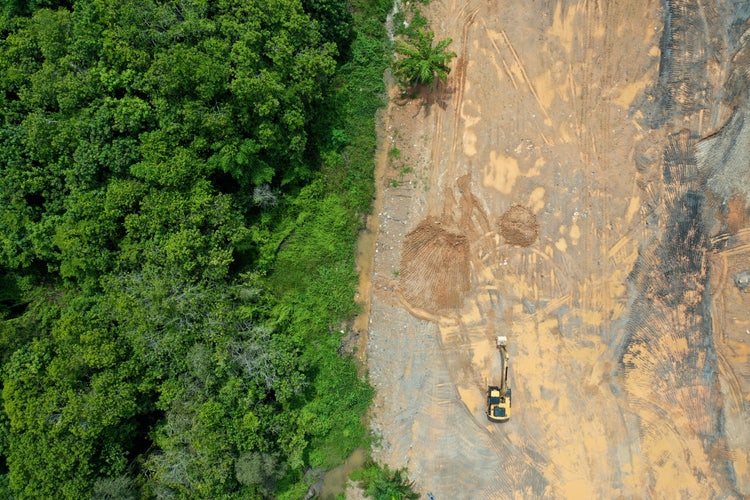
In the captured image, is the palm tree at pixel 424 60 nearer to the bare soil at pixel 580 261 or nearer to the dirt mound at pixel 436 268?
the bare soil at pixel 580 261

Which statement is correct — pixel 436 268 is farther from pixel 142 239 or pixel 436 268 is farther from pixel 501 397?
A: pixel 142 239

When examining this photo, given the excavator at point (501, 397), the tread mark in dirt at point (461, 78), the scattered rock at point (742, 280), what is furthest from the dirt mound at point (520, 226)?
the scattered rock at point (742, 280)

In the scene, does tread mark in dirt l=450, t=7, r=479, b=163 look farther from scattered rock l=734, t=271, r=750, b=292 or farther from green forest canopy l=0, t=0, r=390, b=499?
scattered rock l=734, t=271, r=750, b=292

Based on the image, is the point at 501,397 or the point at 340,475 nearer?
the point at 501,397

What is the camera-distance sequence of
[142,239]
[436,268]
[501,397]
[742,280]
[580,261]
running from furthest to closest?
[436,268] → [580,261] → [742,280] → [501,397] → [142,239]

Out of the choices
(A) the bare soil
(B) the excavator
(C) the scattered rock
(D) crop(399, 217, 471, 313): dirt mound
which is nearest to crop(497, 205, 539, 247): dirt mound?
(A) the bare soil

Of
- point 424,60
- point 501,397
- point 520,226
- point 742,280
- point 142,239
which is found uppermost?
point 424,60

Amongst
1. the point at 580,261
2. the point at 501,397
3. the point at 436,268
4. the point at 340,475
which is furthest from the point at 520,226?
the point at 340,475
